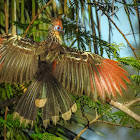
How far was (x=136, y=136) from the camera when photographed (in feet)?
6.54

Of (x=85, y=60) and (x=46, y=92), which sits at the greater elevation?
(x=85, y=60)

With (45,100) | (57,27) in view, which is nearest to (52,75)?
(45,100)

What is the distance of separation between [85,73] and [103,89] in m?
0.10

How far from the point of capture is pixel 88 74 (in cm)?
91

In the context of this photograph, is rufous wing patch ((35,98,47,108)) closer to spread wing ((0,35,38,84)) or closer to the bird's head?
spread wing ((0,35,38,84))

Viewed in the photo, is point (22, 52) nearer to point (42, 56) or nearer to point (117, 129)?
point (42, 56)

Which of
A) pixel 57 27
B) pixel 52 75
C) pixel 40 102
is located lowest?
pixel 40 102

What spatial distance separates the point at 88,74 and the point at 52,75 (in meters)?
0.16

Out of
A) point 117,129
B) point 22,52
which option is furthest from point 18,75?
point 117,129

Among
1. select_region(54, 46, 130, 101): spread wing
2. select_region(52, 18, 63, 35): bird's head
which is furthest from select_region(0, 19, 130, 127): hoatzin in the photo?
select_region(52, 18, 63, 35): bird's head

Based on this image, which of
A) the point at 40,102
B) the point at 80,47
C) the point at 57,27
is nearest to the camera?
the point at 40,102

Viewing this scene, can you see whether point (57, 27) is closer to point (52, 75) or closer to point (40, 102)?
point (52, 75)

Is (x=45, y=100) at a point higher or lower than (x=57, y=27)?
lower

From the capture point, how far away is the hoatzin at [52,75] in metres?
0.88
